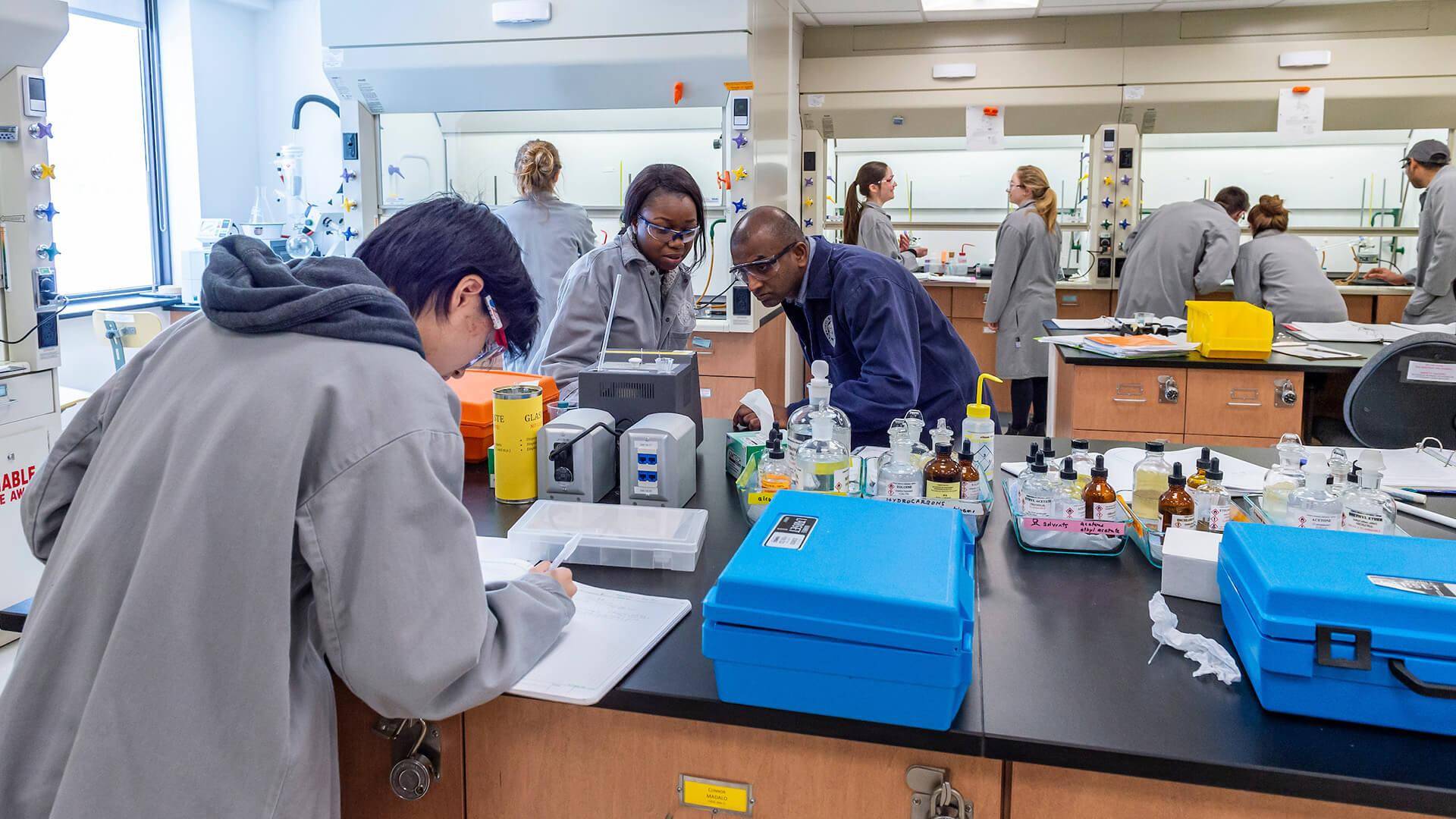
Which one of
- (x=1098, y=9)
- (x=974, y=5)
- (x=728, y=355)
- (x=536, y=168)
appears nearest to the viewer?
(x=536, y=168)

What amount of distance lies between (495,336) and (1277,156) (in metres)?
6.86

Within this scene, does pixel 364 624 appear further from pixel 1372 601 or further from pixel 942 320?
pixel 942 320

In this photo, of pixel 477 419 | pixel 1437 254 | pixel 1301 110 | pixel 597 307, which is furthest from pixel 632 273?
pixel 1301 110

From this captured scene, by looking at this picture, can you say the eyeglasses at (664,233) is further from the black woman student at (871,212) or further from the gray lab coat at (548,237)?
the black woman student at (871,212)

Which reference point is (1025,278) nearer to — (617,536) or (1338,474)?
(1338,474)

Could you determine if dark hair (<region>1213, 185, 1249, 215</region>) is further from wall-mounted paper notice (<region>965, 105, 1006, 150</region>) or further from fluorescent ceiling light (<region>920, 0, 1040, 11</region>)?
fluorescent ceiling light (<region>920, 0, 1040, 11</region>)

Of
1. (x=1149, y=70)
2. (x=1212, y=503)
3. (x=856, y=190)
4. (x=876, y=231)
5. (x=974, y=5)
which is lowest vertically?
(x=1212, y=503)

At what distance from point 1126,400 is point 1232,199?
8.72 feet

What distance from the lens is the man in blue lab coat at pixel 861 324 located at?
2258 millimetres

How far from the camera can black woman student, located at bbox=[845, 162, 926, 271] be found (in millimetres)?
5719

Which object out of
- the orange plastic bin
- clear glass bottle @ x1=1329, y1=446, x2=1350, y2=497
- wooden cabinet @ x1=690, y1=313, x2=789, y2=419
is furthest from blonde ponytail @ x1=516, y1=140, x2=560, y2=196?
clear glass bottle @ x1=1329, y1=446, x2=1350, y2=497

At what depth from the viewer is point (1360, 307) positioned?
237 inches

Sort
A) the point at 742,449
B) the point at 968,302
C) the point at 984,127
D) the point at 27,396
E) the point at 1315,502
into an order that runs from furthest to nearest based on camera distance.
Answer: the point at 968,302 → the point at 984,127 → the point at 27,396 → the point at 742,449 → the point at 1315,502

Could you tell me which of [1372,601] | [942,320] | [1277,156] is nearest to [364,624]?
[1372,601]
